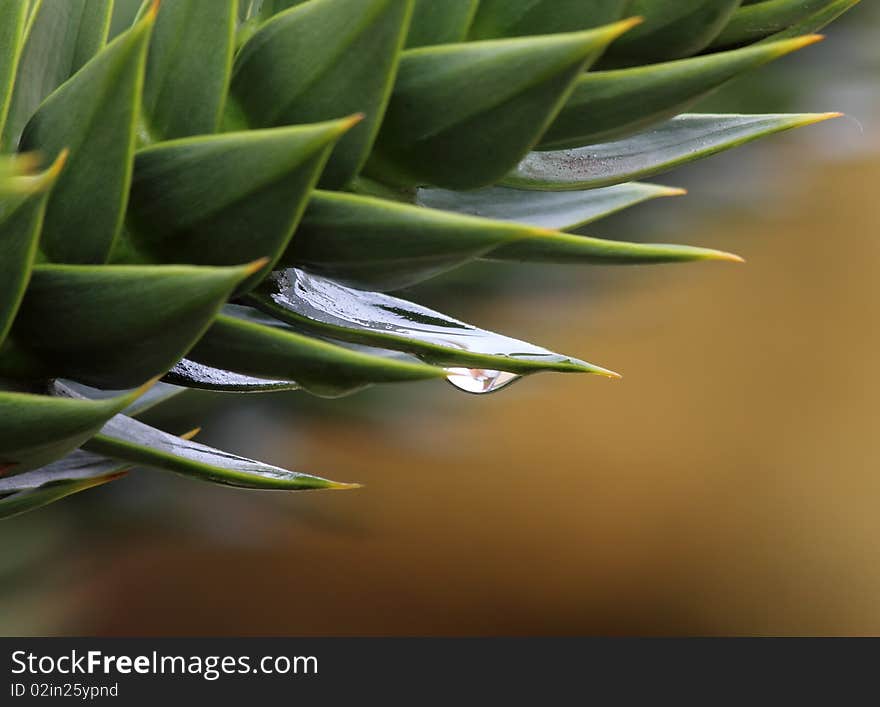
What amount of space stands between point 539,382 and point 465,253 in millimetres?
1334

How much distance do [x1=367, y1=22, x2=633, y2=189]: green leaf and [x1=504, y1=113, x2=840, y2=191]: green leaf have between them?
36 mm

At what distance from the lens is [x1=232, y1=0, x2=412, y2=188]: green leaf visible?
0.70 ft

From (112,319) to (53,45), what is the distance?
90mm

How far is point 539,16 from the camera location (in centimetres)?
24

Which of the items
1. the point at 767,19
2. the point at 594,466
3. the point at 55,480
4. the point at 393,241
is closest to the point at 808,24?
the point at 767,19

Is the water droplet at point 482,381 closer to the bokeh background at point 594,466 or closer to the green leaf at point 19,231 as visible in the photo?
the green leaf at point 19,231

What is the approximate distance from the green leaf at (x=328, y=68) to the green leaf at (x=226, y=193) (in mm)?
21

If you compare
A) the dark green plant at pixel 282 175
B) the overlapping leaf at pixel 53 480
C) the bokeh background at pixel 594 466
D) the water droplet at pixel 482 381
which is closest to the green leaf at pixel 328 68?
the dark green plant at pixel 282 175

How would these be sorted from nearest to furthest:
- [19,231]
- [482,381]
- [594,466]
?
1. [19,231]
2. [482,381]
3. [594,466]

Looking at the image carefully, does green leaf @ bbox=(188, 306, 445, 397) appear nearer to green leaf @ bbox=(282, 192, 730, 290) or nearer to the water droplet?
green leaf @ bbox=(282, 192, 730, 290)

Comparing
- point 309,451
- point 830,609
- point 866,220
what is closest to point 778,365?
point 866,220

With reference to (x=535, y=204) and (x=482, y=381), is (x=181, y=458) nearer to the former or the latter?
(x=535, y=204)

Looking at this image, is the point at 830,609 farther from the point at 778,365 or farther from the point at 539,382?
the point at 539,382

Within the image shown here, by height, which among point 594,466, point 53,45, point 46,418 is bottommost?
point 46,418
